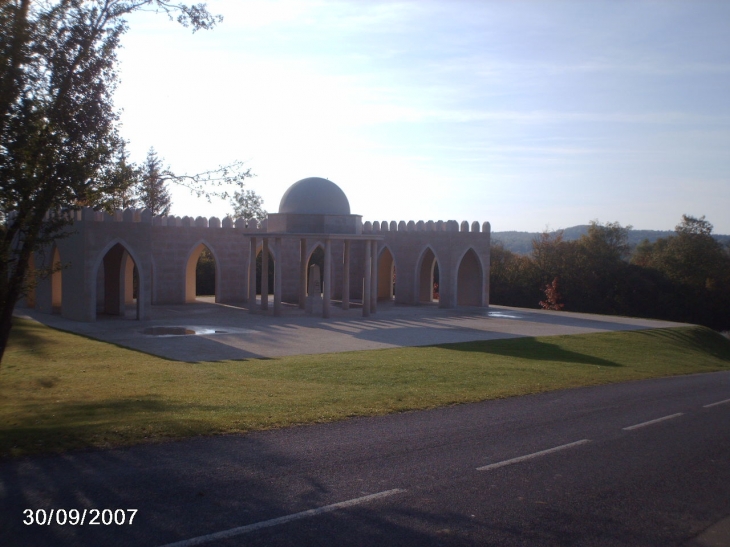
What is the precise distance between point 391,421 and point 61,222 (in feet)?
21.0

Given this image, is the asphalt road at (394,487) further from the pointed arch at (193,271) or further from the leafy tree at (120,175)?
the pointed arch at (193,271)

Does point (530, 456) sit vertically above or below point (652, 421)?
above

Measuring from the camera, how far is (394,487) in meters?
6.68

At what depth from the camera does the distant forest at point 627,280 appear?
5200 centimetres

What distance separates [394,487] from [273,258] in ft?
76.2

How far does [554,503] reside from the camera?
6.43 m

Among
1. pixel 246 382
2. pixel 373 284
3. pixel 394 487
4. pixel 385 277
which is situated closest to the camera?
pixel 394 487

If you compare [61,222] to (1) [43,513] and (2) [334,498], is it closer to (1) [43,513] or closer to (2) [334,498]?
(1) [43,513]

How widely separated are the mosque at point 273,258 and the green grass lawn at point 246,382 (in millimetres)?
4157

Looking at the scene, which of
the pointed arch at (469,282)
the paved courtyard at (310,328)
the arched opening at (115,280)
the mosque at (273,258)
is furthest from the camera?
the pointed arch at (469,282)

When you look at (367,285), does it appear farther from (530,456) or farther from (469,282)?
(530,456)

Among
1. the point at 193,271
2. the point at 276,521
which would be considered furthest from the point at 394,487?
the point at 193,271

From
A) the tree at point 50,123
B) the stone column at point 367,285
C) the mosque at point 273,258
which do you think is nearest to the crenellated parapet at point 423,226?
the mosque at point 273,258

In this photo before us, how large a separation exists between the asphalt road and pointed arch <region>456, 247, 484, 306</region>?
26412mm
